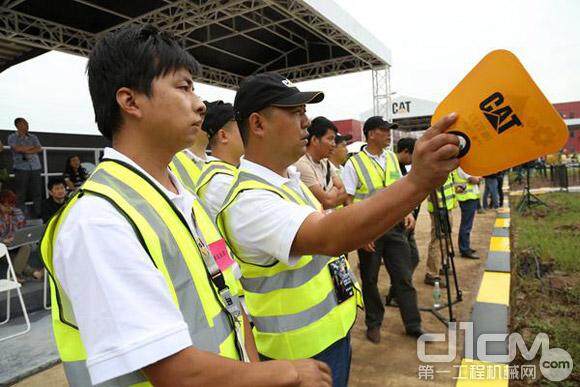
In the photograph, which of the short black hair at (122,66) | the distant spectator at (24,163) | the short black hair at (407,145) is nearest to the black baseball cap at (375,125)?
the short black hair at (407,145)

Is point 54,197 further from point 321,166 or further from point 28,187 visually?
point 321,166

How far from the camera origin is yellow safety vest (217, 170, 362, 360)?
1516 millimetres

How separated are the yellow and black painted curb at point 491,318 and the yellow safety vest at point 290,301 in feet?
6.07

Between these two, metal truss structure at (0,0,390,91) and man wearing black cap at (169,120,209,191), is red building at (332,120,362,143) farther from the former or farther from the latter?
man wearing black cap at (169,120,209,191)

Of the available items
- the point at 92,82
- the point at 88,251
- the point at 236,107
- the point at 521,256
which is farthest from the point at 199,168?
the point at 521,256

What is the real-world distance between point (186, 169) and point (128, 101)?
2.03 meters

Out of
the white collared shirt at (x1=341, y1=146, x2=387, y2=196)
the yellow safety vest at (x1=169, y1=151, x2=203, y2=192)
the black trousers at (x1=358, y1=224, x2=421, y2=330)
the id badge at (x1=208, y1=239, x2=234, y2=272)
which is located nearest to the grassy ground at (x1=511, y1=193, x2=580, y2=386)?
the black trousers at (x1=358, y1=224, x2=421, y2=330)

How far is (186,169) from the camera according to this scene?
2975mm

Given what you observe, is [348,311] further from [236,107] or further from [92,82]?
[92,82]

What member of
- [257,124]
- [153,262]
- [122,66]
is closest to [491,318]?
[257,124]

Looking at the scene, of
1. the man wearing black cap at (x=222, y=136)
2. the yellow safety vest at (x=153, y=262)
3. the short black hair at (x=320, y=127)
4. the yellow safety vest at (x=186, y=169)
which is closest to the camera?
the yellow safety vest at (x=153, y=262)

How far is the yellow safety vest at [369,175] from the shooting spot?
12.5ft

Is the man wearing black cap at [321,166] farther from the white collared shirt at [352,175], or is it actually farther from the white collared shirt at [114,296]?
the white collared shirt at [114,296]

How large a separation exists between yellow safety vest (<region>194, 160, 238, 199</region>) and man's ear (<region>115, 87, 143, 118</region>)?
1672 millimetres
